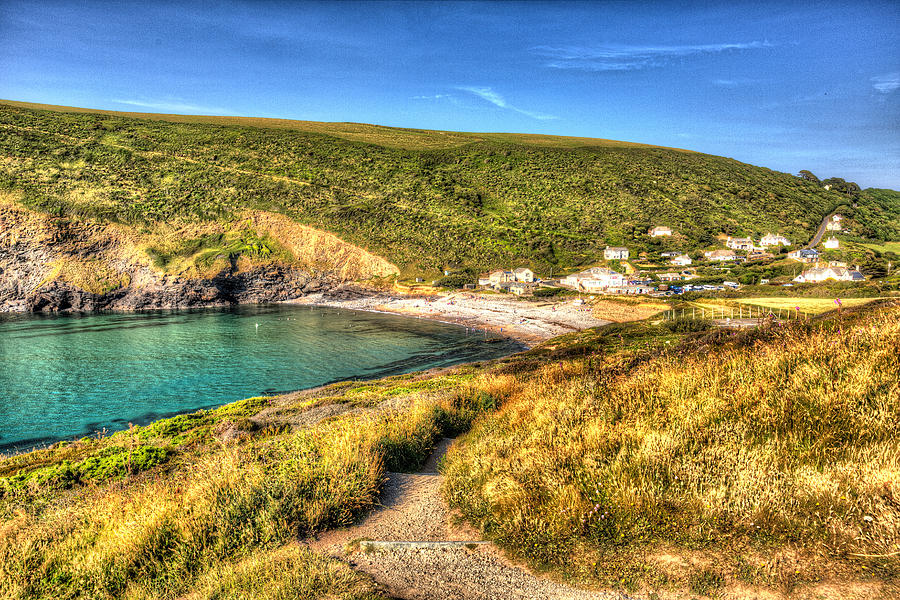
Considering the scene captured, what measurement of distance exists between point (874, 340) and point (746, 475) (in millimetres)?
4500

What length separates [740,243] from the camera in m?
102

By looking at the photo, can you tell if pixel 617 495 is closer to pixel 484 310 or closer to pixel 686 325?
pixel 686 325

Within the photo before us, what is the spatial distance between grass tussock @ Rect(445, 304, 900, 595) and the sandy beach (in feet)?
136

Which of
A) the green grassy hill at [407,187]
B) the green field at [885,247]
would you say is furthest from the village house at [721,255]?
the green field at [885,247]

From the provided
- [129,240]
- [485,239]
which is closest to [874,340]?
[485,239]

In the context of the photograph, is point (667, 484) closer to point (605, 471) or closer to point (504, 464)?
point (605, 471)

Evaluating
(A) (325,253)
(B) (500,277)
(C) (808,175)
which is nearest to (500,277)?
(B) (500,277)

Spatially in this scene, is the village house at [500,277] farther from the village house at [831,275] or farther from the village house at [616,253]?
the village house at [831,275]

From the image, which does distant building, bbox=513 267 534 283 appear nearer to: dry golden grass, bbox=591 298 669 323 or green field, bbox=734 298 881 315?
dry golden grass, bbox=591 298 669 323

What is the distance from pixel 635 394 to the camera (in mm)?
→ 7434

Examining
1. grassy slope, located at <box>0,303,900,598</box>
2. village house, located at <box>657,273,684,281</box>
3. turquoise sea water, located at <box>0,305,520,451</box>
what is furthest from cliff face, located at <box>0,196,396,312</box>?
grassy slope, located at <box>0,303,900,598</box>

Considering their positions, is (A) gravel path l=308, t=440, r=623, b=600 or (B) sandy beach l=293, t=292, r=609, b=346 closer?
(A) gravel path l=308, t=440, r=623, b=600

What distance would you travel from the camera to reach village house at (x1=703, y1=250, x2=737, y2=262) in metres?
93.2

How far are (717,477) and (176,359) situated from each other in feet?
152
